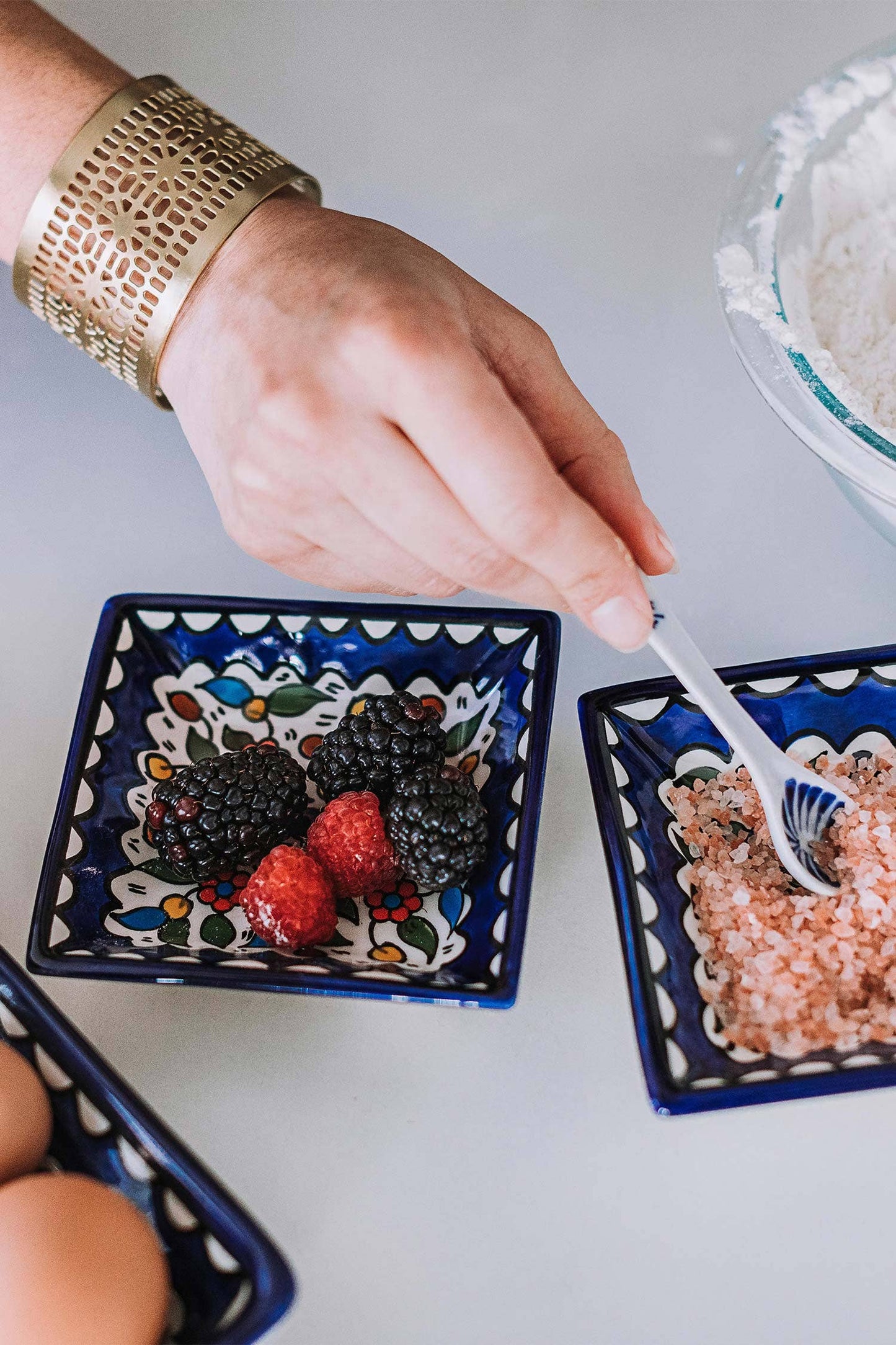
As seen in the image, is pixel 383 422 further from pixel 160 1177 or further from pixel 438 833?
pixel 160 1177

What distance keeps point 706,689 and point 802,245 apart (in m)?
0.41

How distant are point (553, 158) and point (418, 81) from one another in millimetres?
198

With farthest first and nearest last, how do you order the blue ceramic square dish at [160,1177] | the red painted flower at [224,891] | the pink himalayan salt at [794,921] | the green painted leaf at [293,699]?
the green painted leaf at [293,699] < the red painted flower at [224,891] < the pink himalayan salt at [794,921] < the blue ceramic square dish at [160,1177]

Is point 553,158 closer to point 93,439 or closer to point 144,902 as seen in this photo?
point 93,439

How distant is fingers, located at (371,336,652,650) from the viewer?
1.84 feet

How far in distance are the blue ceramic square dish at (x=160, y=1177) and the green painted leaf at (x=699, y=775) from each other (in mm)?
367

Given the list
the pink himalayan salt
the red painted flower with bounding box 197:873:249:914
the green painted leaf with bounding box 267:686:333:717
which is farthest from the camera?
the green painted leaf with bounding box 267:686:333:717

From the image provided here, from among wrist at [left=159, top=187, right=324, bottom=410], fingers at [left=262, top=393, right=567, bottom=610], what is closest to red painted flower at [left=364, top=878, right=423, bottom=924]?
fingers at [left=262, top=393, right=567, bottom=610]

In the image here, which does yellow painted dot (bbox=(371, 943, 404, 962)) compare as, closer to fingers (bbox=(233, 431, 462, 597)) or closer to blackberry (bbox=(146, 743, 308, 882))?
blackberry (bbox=(146, 743, 308, 882))

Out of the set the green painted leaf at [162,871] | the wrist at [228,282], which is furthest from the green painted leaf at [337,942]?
the wrist at [228,282]

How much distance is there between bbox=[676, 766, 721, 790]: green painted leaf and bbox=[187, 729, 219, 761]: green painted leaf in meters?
0.33

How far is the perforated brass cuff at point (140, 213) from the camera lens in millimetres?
714

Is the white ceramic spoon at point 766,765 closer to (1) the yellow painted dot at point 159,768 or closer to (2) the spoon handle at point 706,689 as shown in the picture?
(2) the spoon handle at point 706,689

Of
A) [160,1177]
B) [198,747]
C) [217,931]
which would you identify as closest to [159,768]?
[198,747]
